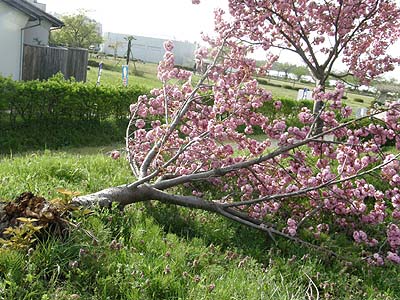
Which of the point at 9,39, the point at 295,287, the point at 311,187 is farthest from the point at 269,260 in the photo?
the point at 9,39

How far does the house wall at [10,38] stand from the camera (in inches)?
543

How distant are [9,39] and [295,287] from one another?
13.1 m

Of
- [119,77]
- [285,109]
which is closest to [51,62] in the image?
[285,109]

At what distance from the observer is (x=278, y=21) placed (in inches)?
288

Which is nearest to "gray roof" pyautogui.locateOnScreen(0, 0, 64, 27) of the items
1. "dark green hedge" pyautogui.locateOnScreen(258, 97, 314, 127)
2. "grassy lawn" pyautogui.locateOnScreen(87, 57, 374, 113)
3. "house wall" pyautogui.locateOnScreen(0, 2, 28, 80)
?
"house wall" pyautogui.locateOnScreen(0, 2, 28, 80)

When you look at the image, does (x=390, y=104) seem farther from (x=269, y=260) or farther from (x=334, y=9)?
(x=334, y=9)

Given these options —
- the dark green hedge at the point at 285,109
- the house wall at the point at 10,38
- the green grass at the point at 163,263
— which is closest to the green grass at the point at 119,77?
the house wall at the point at 10,38

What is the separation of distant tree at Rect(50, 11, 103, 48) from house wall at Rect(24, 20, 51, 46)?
80.7 feet

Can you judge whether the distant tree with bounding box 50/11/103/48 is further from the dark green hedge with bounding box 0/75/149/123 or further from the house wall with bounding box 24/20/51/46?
the dark green hedge with bounding box 0/75/149/123

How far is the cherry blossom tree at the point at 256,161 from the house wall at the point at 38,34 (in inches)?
481

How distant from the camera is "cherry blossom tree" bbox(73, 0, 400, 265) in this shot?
183 inches

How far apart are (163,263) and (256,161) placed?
1.85m

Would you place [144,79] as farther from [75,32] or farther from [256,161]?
[256,161]

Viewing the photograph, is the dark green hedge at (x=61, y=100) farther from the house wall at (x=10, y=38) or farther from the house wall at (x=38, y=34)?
the house wall at (x=38, y=34)
